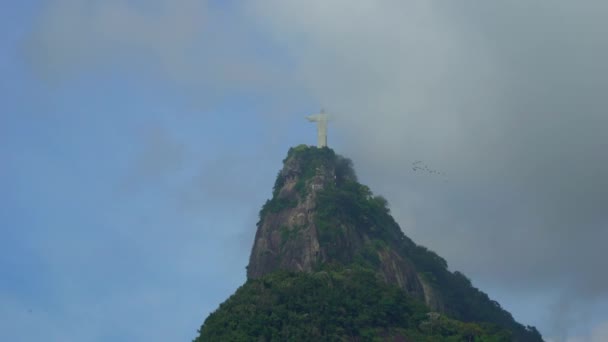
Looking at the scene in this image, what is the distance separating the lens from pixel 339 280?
120 metres

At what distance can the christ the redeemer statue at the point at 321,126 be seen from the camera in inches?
5787

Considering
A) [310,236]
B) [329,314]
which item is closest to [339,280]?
[329,314]

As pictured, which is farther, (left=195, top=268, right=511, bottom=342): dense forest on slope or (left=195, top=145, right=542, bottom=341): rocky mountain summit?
(left=195, top=145, right=542, bottom=341): rocky mountain summit

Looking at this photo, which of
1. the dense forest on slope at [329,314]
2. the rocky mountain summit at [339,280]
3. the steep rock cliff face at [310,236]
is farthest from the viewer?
the steep rock cliff face at [310,236]

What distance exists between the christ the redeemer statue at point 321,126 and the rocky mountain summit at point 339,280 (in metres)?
1.80

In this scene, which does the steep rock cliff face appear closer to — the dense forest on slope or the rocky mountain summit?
the rocky mountain summit

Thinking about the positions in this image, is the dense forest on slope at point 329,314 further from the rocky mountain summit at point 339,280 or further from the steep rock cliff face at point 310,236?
the steep rock cliff face at point 310,236

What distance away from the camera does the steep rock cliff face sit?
437 feet

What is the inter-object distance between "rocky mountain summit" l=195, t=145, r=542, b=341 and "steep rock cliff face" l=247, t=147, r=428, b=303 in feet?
0.58

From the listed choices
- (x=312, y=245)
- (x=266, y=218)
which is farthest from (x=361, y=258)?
(x=266, y=218)

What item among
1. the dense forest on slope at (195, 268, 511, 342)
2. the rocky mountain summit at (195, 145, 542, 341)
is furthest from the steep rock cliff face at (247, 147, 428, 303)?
the dense forest on slope at (195, 268, 511, 342)

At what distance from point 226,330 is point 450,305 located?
49.5 meters

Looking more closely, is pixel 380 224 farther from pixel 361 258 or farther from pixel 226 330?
pixel 226 330

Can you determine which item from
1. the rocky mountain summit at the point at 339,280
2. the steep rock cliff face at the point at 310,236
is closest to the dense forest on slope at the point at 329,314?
the rocky mountain summit at the point at 339,280
